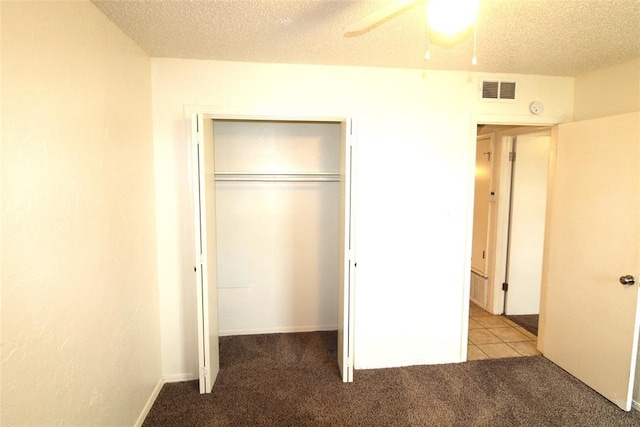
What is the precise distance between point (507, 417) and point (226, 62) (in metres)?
3.20

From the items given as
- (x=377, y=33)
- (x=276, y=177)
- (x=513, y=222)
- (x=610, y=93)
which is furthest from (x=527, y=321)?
(x=377, y=33)

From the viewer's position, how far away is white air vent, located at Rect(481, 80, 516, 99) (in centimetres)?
271

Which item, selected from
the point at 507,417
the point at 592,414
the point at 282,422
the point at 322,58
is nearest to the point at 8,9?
the point at 322,58

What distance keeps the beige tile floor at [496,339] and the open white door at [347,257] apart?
1224 millimetres

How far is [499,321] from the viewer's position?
376 centimetres

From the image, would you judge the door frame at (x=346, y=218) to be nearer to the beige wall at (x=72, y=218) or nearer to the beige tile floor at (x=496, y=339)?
the beige wall at (x=72, y=218)

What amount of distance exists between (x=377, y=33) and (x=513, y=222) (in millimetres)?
2923

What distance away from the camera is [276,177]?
10.7 feet

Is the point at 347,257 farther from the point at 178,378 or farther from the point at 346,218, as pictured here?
the point at 178,378

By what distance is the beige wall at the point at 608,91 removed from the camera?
7.79 ft

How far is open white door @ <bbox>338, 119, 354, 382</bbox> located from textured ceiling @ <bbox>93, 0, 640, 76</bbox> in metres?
0.59

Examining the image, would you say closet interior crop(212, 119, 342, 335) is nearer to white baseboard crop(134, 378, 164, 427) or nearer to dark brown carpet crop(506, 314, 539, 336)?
white baseboard crop(134, 378, 164, 427)

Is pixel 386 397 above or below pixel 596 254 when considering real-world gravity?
below

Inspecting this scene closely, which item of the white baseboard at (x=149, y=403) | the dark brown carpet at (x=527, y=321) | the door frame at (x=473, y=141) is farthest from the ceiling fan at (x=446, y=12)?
the dark brown carpet at (x=527, y=321)
